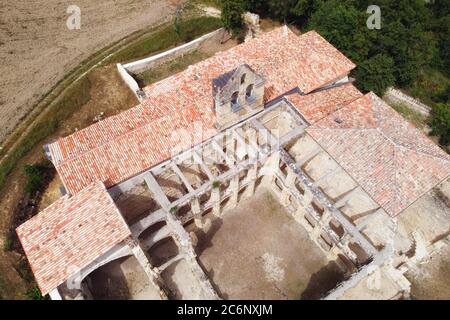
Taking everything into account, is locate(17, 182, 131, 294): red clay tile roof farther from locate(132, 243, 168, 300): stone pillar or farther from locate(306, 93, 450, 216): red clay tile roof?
locate(306, 93, 450, 216): red clay tile roof

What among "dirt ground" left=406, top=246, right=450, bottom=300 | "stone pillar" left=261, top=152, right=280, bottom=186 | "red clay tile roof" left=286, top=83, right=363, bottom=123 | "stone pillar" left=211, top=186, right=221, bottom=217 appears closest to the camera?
"stone pillar" left=211, top=186, right=221, bottom=217

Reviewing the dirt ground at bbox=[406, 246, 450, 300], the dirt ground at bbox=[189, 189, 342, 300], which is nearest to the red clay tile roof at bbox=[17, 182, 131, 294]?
the dirt ground at bbox=[189, 189, 342, 300]

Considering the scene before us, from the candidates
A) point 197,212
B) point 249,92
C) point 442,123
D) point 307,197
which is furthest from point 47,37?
point 442,123

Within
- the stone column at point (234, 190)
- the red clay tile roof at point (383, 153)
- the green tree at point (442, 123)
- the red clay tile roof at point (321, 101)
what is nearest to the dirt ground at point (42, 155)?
the stone column at point (234, 190)

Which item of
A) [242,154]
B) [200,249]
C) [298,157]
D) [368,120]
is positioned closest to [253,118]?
[242,154]

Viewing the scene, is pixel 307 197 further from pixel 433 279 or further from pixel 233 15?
pixel 233 15

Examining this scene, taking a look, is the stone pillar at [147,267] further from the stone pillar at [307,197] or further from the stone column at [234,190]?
the stone pillar at [307,197]

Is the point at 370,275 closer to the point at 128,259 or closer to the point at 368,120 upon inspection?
the point at 368,120
